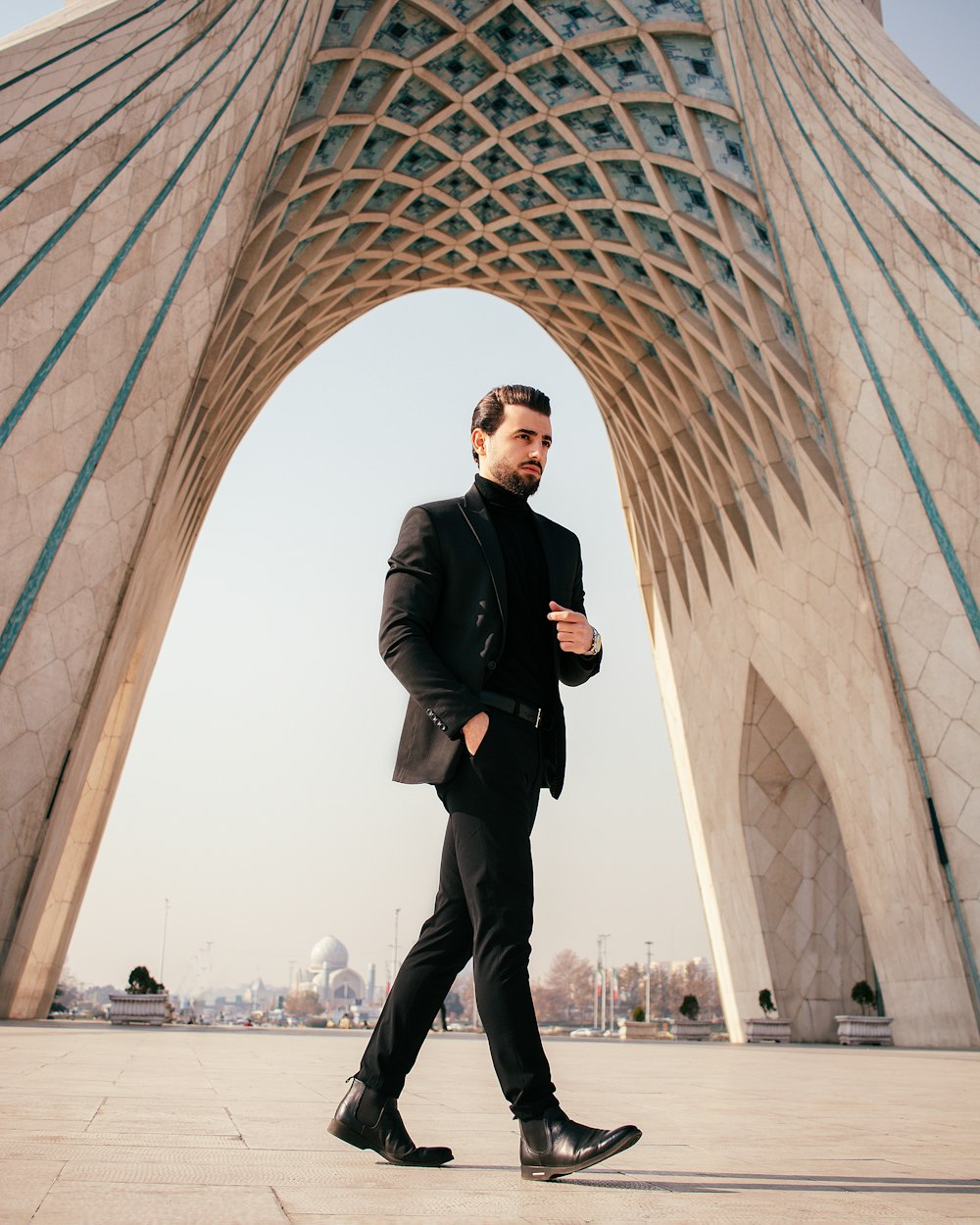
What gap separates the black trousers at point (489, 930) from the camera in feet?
8.44

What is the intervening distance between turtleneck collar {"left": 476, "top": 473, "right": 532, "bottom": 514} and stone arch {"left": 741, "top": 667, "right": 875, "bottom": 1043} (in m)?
15.0

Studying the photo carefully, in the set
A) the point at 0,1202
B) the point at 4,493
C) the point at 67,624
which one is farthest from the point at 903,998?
the point at 0,1202

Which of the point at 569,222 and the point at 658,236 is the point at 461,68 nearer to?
the point at 569,222

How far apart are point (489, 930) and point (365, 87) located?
1471cm

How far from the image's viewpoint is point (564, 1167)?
7.79 ft

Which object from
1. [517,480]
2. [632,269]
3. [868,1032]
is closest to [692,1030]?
[868,1032]

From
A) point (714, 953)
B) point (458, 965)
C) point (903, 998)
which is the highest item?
point (714, 953)

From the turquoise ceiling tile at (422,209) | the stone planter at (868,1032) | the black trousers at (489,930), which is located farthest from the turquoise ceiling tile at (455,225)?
the black trousers at (489,930)

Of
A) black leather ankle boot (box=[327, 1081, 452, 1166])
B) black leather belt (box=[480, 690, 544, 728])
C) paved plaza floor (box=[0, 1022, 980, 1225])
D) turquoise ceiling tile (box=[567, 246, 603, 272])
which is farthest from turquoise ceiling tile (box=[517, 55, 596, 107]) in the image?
black leather ankle boot (box=[327, 1081, 452, 1166])

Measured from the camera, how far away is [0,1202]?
1729 mm

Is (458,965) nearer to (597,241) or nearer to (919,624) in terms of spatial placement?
(919,624)

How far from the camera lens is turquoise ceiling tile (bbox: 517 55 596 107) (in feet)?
49.9

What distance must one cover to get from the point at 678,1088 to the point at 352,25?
13.2 metres

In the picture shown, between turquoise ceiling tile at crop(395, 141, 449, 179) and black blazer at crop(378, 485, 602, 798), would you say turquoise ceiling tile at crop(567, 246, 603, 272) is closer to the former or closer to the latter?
turquoise ceiling tile at crop(395, 141, 449, 179)
